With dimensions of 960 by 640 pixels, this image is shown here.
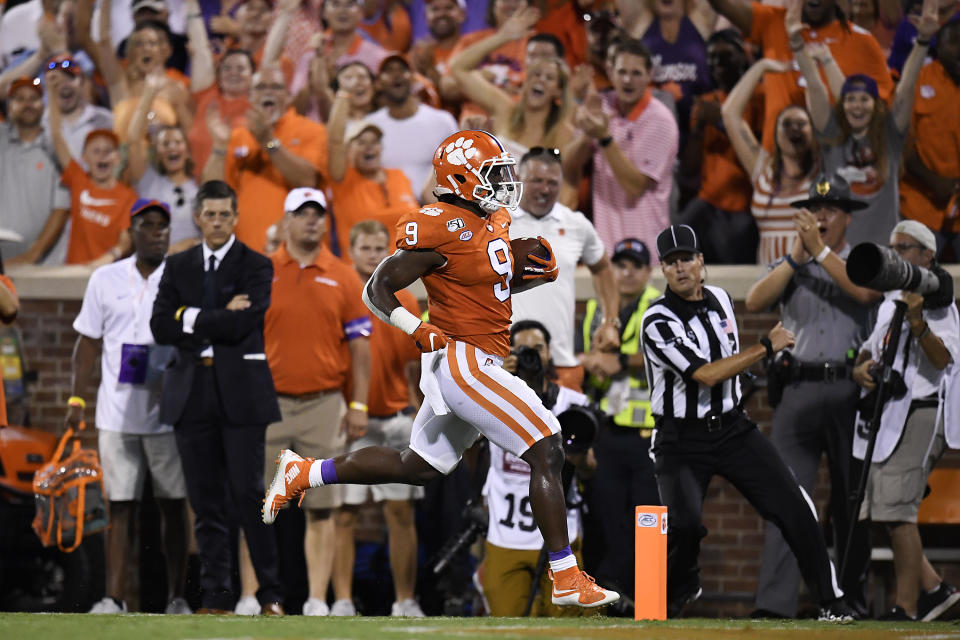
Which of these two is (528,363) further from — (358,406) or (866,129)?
(866,129)

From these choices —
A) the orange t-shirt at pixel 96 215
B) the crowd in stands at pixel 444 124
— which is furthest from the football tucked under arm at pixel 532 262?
the orange t-shirt at pixel 96 215

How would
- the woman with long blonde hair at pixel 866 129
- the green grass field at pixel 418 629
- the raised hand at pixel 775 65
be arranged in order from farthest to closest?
1. the raised hand at pixel 775 65
2. the woman with long blonde hair at pixel 866 129
3. the green grass field at pixel 418 629

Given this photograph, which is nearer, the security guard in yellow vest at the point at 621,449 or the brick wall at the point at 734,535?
the security guard in yellow vest at the point at 621,449

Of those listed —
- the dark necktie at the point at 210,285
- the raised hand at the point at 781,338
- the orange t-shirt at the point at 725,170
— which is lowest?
the raised hand at the point at 781,338

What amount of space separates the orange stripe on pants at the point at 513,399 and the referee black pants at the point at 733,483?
3.60ft

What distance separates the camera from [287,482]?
225 inches

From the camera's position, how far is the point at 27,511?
25.8 feet

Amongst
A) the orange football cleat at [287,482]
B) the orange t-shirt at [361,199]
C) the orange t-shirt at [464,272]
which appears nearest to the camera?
the orange t-shirt at [464,272]

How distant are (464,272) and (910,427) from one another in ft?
9.32

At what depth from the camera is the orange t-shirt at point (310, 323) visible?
7.43 metres

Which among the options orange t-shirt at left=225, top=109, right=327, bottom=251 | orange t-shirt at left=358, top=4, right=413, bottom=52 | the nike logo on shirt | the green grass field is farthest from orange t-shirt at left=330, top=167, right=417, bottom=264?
the green grass field

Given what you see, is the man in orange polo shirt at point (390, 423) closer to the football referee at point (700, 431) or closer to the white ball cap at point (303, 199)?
the white ball cap at point (303, 199)

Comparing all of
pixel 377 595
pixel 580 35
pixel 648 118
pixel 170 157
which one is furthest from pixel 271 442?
pixel 580 35

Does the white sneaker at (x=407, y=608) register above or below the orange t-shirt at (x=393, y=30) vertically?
below
